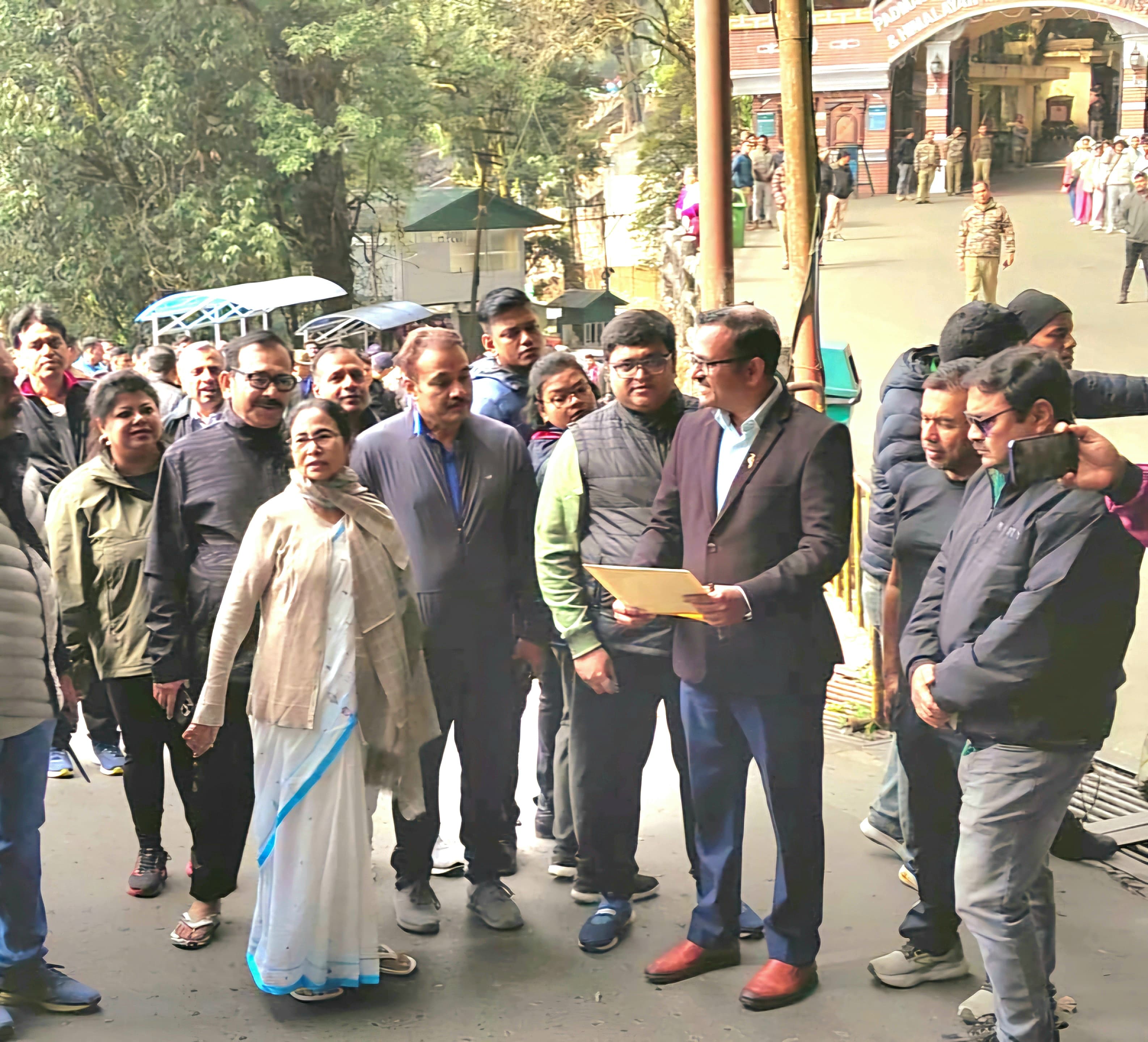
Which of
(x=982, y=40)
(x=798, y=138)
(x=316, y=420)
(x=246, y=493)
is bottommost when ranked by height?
(x=246, y=493)

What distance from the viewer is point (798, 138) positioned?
20.3 ft

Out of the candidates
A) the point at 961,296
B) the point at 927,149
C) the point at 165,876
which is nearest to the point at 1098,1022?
the point at 165,876

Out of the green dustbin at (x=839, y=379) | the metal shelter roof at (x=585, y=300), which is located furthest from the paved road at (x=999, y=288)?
the metal shelter roof at (x=585, y=300)

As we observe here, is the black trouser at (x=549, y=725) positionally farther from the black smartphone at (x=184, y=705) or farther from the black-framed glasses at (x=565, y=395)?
the black smartphone at (x=184, y=705)

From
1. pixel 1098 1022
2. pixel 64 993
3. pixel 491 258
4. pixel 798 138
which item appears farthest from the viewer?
pixel 491 258

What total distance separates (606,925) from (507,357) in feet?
7.36

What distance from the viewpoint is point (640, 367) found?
390cm

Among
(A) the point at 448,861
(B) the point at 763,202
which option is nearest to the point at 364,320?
(B) the point at 763,202

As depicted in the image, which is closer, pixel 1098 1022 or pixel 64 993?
pixel 1098 1022

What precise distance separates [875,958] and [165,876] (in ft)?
8.31

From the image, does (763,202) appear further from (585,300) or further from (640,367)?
(585,300)

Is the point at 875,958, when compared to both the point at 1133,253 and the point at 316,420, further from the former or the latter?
the point at 1133,253

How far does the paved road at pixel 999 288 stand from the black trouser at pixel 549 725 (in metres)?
2.65

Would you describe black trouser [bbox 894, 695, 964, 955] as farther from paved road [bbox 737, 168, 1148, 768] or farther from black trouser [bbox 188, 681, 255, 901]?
paved road [bbox 737, 168, 1148, 768]
